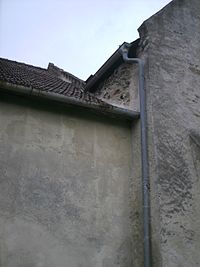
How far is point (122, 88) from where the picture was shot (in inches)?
261

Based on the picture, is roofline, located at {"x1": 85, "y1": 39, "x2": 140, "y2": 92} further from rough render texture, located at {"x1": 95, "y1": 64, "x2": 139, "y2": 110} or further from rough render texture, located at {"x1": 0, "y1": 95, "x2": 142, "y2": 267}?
A: rough render texture, located at {"x1": 0, "y1": 95, "x2": 142, "y2": 267}

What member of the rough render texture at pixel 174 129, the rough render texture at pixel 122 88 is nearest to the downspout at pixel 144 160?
the rough render texture at pixel 174 129

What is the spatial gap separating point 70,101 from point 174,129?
74.2 inches

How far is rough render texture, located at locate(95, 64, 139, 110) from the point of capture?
621 cm

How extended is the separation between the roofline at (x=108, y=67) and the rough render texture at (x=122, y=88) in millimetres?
108

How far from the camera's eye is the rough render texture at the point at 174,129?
4746 millimetres

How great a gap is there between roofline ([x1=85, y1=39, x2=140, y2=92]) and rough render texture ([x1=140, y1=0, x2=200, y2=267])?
24cm

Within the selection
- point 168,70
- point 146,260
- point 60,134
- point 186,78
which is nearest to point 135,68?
point 168,70

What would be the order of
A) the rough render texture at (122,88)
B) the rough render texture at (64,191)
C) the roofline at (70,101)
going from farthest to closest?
the rough render texture at (122,88) → the roofline at (70,101) → the rough render texture at (64,191)

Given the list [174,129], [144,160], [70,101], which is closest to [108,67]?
[70,101]

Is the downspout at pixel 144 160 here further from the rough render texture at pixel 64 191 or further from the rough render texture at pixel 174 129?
the rough render texture at pixel 64 191

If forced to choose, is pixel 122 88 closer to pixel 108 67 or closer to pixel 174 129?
pixel 108 67

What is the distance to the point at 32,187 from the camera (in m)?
4.80

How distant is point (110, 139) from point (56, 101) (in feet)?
3.84
